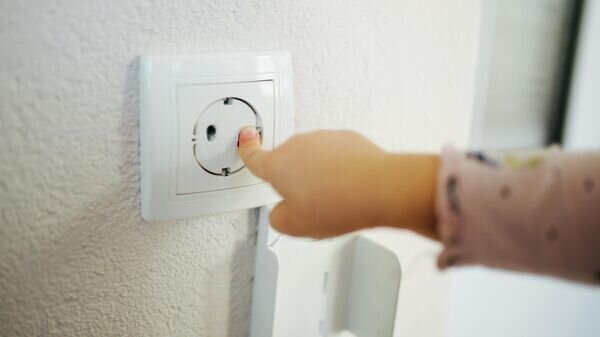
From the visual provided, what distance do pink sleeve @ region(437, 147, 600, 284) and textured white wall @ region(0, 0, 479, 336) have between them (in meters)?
0.18

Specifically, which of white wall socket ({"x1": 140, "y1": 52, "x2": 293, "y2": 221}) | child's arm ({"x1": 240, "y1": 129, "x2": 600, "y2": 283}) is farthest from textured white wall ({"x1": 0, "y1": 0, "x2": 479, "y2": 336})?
child's arm ({"x1": 240, "y1": 129, "x2": 600, "y2": 283})

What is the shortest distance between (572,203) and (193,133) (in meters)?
0.21

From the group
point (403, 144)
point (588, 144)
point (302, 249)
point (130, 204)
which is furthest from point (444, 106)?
point (588, 144)

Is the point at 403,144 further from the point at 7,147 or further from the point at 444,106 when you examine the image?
the point at 7,147

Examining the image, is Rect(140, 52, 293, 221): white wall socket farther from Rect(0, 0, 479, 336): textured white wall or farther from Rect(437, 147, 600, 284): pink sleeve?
Rect(437, 147, 600, 284): pink sleeve

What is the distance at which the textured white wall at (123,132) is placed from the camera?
275 millimetres

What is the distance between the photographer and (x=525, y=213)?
0.22 meters

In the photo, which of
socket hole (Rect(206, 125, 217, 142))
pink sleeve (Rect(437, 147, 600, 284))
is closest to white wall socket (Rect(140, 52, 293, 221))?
socket hole (Rect(206, 125, 217, 142))

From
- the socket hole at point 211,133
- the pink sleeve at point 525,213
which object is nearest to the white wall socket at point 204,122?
the socket hole at point 211,133

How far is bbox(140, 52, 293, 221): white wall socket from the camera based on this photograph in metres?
0.30

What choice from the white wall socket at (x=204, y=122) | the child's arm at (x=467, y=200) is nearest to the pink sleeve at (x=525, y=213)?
the child's arm at (x=467, y=200)

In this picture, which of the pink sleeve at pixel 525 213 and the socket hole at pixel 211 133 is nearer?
the pink sleeve at pixel 525 213

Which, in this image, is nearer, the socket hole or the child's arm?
the child's arm

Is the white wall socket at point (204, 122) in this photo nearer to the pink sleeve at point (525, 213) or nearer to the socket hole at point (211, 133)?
the socket hole at point (211, 133)
